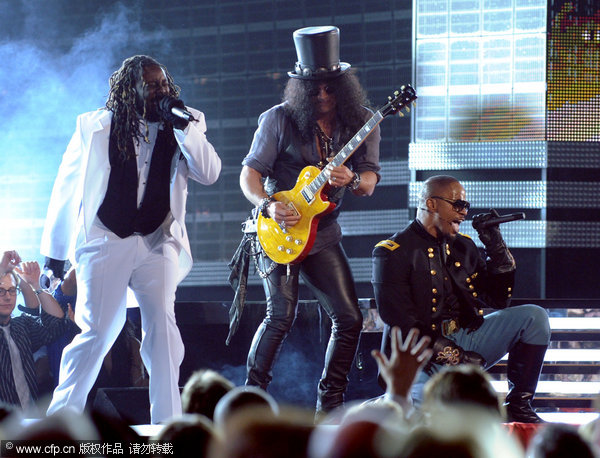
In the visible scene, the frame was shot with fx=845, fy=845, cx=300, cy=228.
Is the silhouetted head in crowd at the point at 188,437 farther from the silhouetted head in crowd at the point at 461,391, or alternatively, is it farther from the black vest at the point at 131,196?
the black vest at the point at 131,196

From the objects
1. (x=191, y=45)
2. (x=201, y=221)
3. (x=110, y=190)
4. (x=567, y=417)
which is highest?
(x=191, y=45)

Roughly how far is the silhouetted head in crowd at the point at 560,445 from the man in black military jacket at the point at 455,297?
275cm

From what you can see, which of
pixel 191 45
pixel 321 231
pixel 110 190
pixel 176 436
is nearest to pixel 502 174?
pixel 191 45

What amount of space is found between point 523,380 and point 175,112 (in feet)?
7.48

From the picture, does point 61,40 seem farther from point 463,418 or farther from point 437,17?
point 463,418

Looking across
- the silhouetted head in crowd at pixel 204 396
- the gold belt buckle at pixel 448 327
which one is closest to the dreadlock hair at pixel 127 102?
the gold belt buckle at pixel 448 327

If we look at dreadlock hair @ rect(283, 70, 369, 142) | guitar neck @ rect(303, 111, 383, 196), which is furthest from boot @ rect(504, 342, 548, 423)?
dreadlock hair @ rect(283, 70, 369, 142)

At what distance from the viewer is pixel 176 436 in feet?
5.70

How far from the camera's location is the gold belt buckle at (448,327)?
15.3 feet

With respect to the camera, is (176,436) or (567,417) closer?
(176,436)

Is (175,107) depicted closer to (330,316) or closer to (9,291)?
(330,316)

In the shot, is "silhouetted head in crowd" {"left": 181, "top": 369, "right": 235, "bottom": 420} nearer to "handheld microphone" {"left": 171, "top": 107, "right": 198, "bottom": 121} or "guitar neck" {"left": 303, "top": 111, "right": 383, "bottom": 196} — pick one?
"handheld microphone" {"left": 171, "top": 107, "right": 198, "bottom": 121}

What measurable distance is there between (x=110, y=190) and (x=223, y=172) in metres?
5.51

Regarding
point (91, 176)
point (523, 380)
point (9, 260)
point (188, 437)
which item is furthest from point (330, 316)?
point (188, 437)
